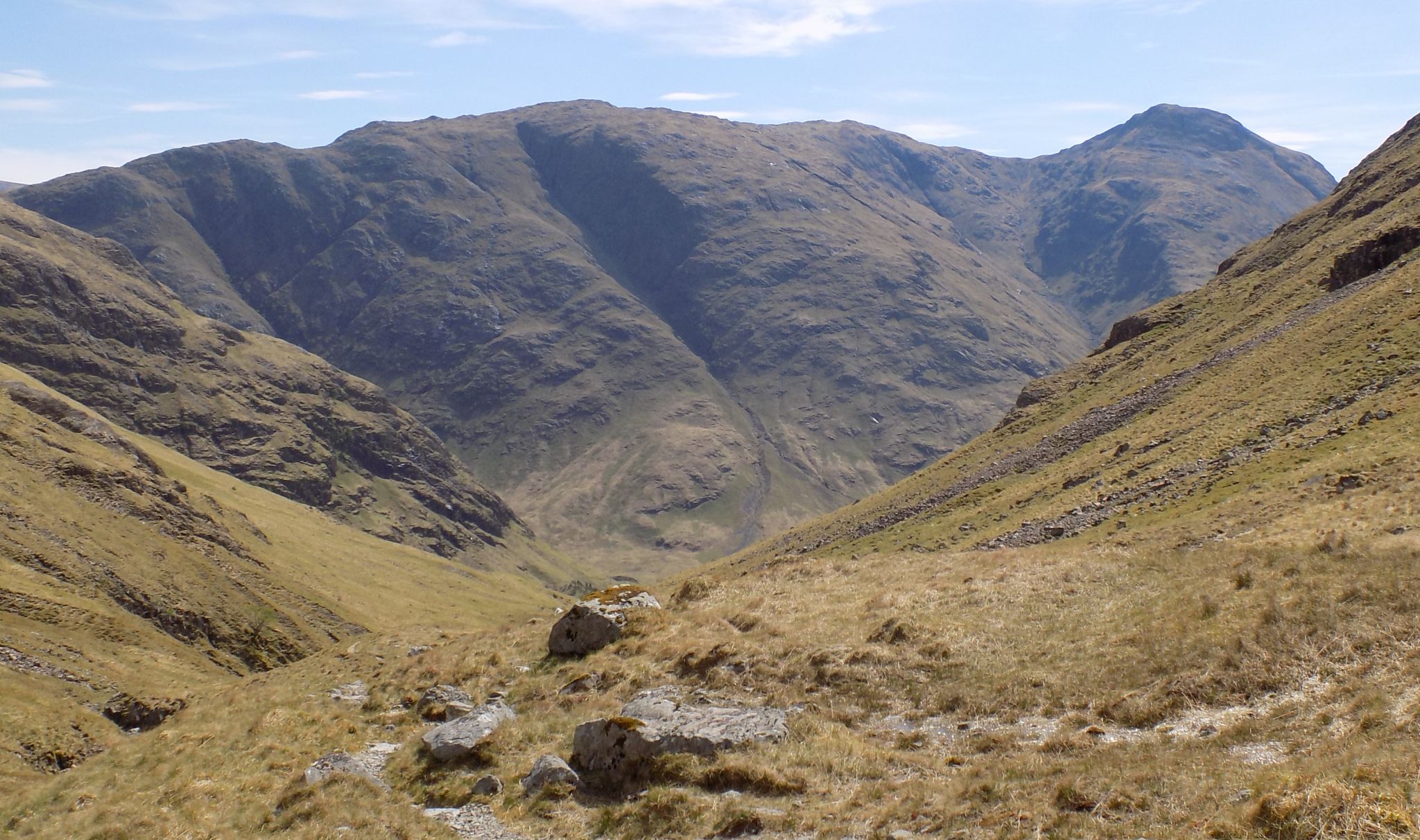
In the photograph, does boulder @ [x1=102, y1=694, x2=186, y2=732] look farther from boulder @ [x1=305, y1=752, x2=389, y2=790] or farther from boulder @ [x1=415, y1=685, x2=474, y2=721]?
boulder @ [x1=305, y1=752, x2=389, y2=790]

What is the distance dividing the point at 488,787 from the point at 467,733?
3062mm

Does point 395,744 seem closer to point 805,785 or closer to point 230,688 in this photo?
point 805,785

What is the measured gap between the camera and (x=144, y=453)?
102m

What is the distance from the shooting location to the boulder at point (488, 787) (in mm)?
19953

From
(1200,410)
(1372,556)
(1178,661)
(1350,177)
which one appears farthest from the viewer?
(1350,177)

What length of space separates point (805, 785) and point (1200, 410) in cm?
5894

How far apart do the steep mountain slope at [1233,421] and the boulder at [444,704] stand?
24178 millimetres

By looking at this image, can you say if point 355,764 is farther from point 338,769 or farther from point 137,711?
point 137,711

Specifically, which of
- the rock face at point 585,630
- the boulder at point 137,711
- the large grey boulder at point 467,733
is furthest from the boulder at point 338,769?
the boulder at point 137,711

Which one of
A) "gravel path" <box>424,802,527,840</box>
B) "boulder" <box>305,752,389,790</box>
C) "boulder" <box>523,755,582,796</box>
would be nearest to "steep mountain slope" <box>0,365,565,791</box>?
"boulder" <box>305,752,389,790</box>

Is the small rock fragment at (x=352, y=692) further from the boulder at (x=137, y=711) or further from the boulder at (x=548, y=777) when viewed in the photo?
the boulder at (x=137, y=711)

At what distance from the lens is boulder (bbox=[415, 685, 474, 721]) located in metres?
26.0

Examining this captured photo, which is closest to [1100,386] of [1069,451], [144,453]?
[1069,451]

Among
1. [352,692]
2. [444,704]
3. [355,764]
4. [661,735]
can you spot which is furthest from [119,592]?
[661,735]
